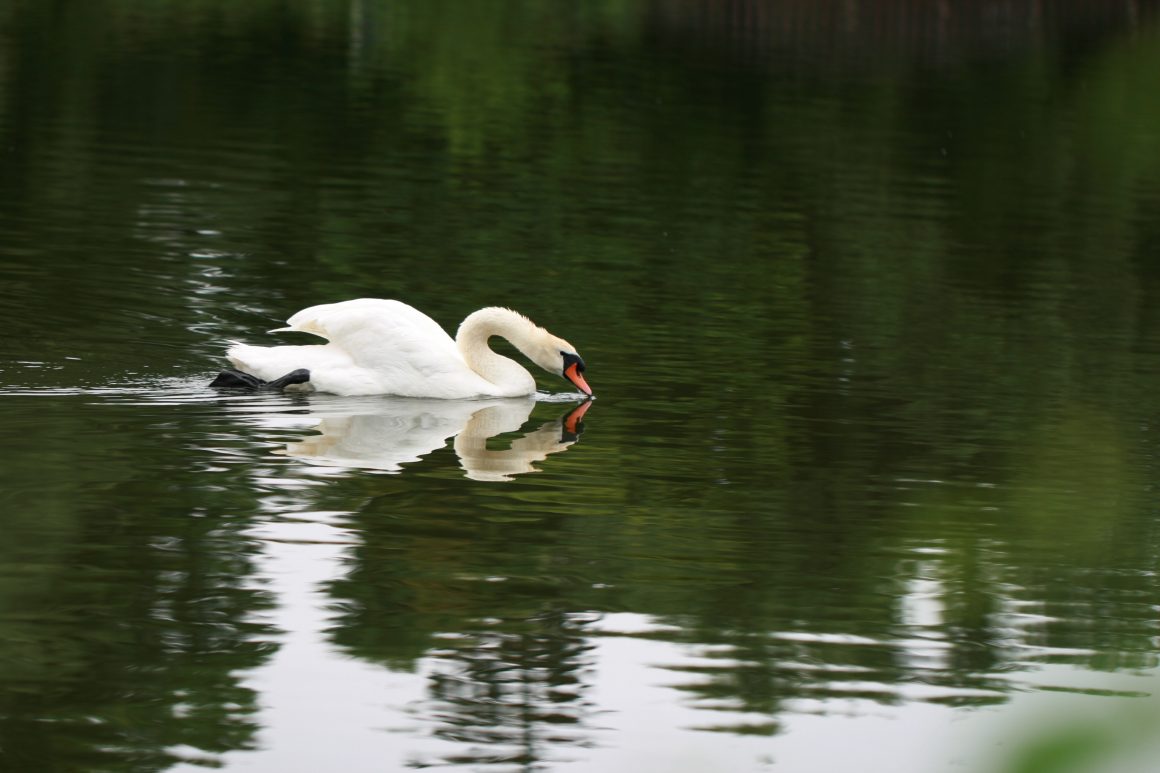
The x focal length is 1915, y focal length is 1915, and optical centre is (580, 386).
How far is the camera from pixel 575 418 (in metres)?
11.9

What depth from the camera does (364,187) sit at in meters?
24.7

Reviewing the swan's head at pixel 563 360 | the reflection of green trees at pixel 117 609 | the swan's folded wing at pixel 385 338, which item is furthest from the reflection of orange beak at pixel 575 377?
the reflection of green trees at pixel 117 609

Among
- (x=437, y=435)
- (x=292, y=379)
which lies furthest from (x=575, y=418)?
(x=292, y=379)

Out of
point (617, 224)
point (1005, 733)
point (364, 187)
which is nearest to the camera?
point (1005, 733)

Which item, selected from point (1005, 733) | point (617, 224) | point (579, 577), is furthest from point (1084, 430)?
point (617, 224)

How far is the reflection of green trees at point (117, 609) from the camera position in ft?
18.5

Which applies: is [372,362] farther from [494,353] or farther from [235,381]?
[494,353]

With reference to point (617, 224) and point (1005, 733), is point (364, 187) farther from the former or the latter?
point (1005, 733)

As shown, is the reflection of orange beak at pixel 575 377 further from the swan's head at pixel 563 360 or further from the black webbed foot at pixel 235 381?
the black webbed foot at pixel 235 381

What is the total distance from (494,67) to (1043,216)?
2159 centimetres

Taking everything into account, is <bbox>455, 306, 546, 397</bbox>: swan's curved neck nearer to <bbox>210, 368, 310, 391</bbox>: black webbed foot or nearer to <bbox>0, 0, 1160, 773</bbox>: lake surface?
<bbox>0, 0, 1160, 773</bbox>: lake surface

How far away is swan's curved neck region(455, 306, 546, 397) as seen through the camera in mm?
12578

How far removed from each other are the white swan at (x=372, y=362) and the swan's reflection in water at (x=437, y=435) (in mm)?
115

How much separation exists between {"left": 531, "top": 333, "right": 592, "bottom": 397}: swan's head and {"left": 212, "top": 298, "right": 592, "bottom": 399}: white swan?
0.01 metres
